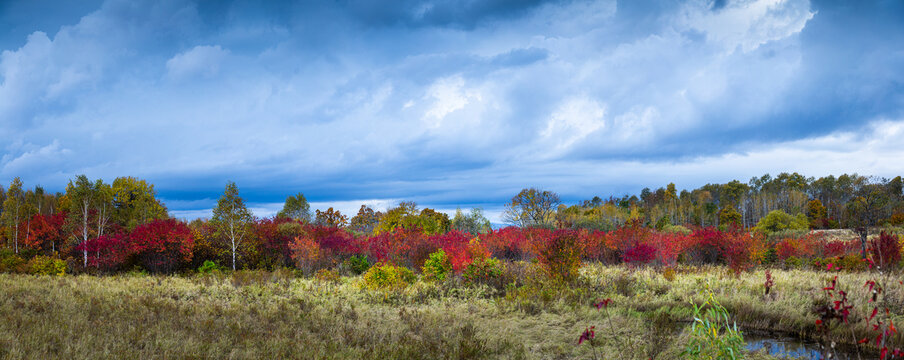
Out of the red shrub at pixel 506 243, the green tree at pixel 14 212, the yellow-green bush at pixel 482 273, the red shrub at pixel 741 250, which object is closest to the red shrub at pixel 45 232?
the green tree at pixel 14 212

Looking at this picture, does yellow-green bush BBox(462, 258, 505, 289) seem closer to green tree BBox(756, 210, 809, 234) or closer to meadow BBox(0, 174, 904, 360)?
meadow BBox(0, 174, 904, 360)

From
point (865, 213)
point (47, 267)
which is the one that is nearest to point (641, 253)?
point (865, 213)

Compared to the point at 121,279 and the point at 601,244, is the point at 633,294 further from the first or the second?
the point at 121,279

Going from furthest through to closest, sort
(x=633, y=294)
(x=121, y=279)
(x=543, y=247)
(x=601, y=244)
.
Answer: (x=601, y=244) → (x=121, y=279) → (x=543, y=247) → (x=633, y=294)

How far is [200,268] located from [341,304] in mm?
9064

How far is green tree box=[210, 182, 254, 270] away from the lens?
54.9ft

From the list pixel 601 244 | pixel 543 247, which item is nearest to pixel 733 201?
pixel 601 244

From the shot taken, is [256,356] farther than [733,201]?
No

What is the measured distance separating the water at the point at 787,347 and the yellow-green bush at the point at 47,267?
2023 centimetres

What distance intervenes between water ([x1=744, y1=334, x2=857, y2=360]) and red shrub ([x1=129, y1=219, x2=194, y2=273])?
17.3 meters

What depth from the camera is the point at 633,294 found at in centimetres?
1069

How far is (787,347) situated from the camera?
7.38m

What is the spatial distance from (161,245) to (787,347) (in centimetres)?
1815

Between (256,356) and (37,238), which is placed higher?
(37,238)
